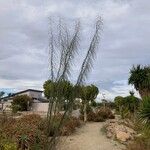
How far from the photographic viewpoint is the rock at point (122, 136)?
24031mm

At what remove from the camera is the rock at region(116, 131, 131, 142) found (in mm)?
24031

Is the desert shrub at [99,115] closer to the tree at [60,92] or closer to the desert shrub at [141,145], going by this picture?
the desert shrub at [141,145]

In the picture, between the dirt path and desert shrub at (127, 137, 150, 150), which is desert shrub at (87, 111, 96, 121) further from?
desert shrub at (127, 137, 150, 150)

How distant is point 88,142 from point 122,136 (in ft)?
6.09

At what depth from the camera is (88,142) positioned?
23.9m

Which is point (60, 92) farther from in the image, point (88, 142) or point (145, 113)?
point (145, 113)

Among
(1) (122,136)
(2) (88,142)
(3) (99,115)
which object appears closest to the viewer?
(2) (88,142)

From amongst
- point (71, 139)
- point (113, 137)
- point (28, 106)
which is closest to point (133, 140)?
point (113, 137)

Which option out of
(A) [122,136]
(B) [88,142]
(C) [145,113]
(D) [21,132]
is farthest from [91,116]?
(D) [21,132]

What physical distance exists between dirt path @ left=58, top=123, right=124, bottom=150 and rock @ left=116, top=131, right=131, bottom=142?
45 centimetres

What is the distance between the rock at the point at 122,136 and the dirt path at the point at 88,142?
45cm

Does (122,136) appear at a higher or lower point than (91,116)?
lower

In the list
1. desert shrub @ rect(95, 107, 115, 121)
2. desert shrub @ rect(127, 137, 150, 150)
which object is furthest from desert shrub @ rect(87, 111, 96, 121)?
desert shrub @ rect(127, 137, 150, 150)

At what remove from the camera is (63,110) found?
1045cm
